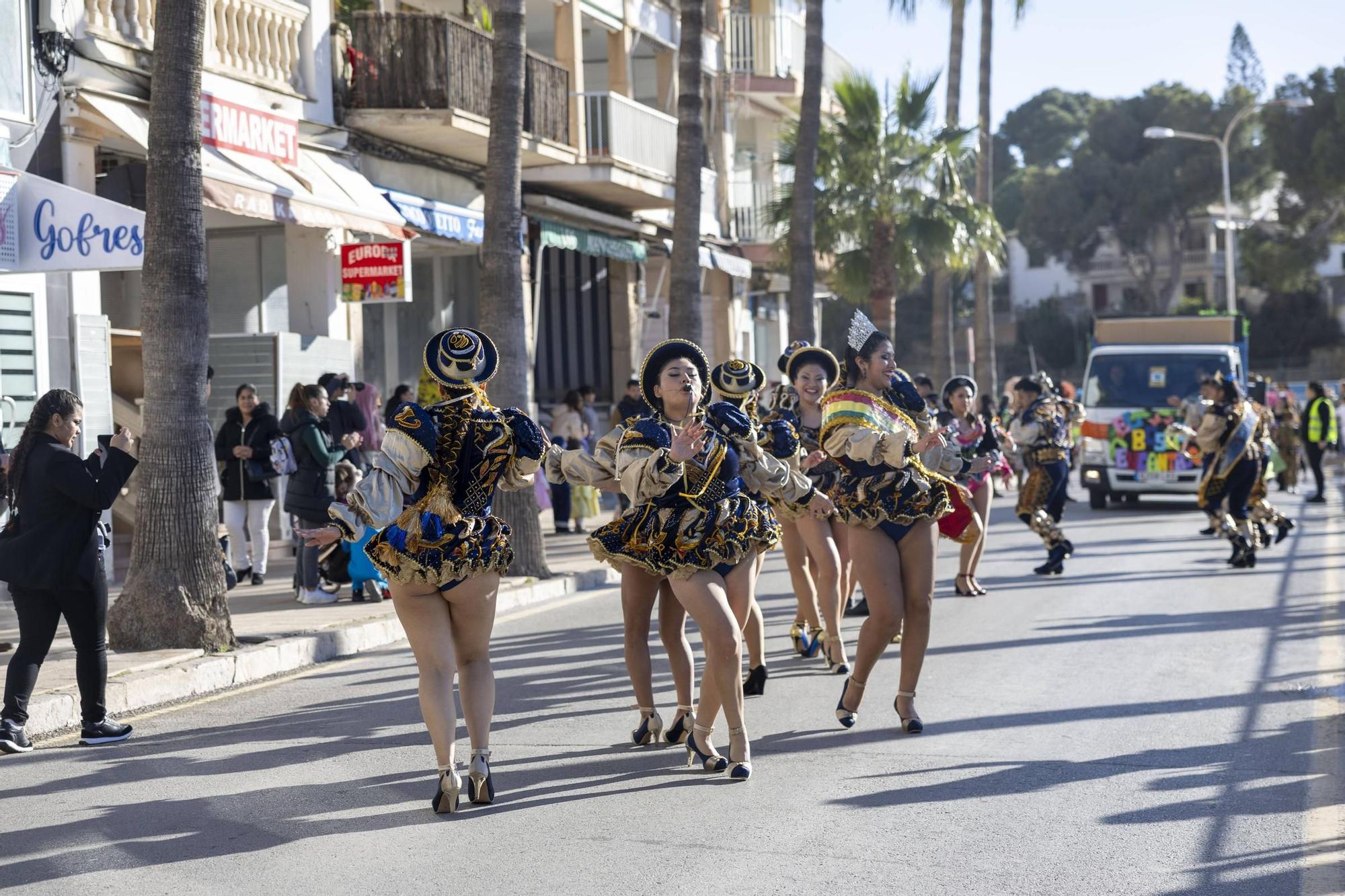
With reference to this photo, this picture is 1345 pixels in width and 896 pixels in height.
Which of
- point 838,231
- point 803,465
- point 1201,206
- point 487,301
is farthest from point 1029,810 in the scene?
point 1201,206

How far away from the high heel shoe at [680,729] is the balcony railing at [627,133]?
670 inches

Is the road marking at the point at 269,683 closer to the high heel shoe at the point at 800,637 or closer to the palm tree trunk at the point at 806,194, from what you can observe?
the high heel shoe at the point at 800,637

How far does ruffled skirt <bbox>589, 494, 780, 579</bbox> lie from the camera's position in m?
6.81

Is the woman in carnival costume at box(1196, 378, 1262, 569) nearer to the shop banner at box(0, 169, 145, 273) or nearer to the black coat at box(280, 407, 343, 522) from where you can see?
the black coat at box(280, 407, 343, 522)

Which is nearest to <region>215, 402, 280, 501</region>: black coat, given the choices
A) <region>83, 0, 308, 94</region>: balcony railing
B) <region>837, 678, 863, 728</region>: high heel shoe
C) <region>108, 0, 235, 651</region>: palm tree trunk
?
<region>108, 0, 235, 651</region>: palm tree trunk

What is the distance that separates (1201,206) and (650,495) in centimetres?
6149

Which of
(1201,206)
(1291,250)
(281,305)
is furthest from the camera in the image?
(1201,206)

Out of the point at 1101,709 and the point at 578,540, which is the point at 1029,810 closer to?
the point at 1101,709

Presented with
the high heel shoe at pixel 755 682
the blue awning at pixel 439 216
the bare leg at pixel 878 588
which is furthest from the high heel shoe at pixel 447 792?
the blue awning at pixel 439 216

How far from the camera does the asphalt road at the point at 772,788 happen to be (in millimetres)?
5594

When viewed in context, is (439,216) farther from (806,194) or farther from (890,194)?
(890,194)

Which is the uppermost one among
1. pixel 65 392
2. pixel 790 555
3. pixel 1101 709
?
pixel 65 392

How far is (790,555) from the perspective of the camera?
10.1 meters

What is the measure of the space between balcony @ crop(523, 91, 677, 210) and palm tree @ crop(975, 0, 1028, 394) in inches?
444
